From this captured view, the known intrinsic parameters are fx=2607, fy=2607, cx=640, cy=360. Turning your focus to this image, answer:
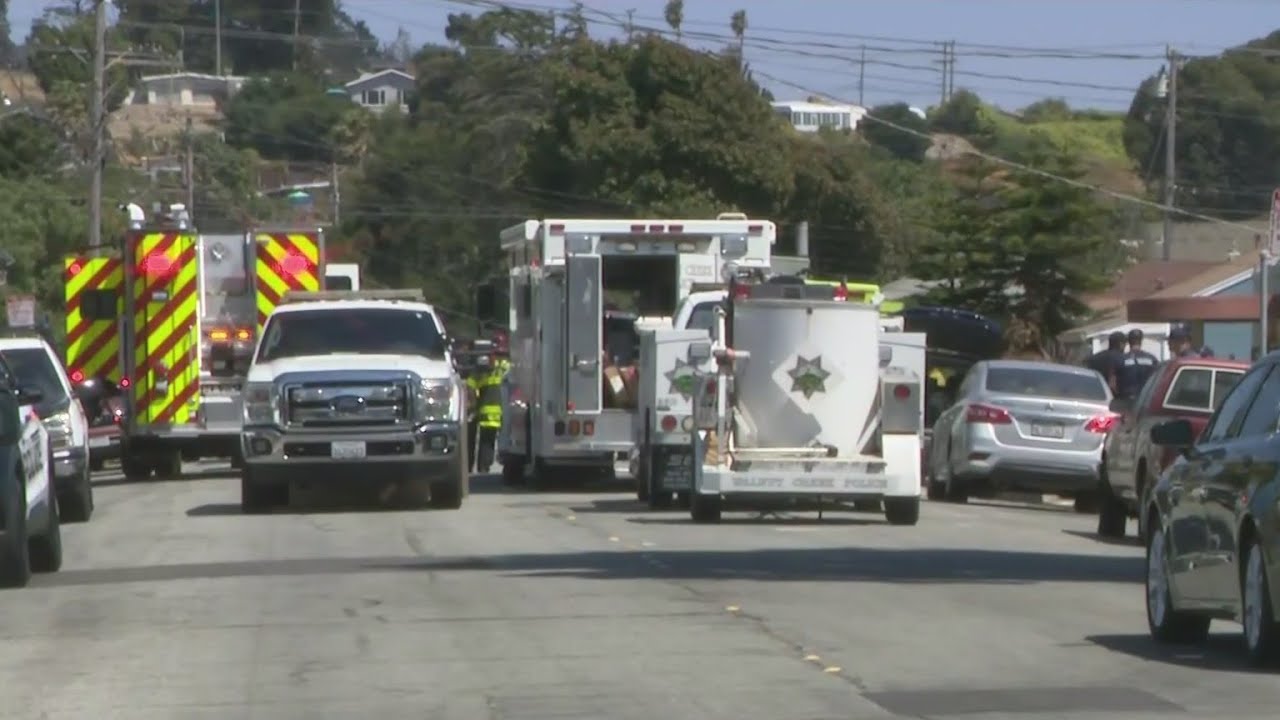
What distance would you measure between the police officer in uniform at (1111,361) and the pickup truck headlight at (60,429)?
13.0 metres

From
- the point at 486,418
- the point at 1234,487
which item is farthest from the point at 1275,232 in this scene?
the point at 486,418

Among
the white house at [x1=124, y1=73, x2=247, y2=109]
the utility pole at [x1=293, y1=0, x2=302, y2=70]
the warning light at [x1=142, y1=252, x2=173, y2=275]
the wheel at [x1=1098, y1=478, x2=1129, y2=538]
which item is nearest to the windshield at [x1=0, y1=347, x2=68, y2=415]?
the warning light at [x1=142, y1=252, x2=173, y2=275]

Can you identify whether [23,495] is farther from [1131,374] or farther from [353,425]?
[1131,374]

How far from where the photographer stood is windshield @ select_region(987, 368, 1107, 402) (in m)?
28.7

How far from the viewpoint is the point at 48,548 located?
62.1 ft

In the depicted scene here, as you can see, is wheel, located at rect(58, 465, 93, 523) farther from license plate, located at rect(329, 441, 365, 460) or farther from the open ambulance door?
the open ambulance door

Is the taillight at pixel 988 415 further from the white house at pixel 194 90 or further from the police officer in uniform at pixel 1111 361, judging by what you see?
the white house at pixel 194 90

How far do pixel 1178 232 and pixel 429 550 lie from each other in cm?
6714

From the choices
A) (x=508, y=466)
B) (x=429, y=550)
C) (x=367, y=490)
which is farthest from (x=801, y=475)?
(x=508, y=466)

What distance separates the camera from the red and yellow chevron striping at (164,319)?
32.8m

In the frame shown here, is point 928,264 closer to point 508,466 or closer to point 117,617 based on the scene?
point 508,466

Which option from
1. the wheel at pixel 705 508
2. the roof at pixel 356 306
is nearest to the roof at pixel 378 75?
the roof at pixel 356 306

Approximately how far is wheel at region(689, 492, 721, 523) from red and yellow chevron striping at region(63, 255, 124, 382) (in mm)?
12519

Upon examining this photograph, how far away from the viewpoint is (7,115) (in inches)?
2581
